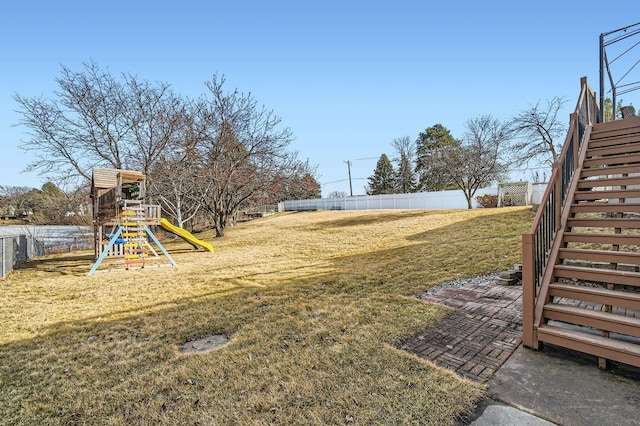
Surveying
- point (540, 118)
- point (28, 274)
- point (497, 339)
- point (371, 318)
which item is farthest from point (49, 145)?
point (540, 118)

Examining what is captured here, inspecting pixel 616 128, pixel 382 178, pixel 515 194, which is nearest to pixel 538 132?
pixel 515 194

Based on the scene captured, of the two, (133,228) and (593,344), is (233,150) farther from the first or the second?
(593,344)

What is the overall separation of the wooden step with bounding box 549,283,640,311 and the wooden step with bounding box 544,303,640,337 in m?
0.12

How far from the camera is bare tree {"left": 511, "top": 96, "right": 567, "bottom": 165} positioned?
47.8 feet

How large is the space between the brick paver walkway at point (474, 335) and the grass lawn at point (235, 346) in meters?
0.20

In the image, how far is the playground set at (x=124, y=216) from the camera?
8.09 m

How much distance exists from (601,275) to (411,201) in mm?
23786

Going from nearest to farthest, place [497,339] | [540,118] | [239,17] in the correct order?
[497,339] → [239,17] → [540,118]

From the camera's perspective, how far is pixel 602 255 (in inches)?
126

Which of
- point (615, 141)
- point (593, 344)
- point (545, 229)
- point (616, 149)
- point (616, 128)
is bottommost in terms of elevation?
point (593, 344)

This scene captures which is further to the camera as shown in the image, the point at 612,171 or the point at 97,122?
the point at 97,122

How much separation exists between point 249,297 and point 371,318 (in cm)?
231

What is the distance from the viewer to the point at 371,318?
3.94 metres

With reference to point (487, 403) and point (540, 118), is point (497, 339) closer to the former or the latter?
point (487, 403)
